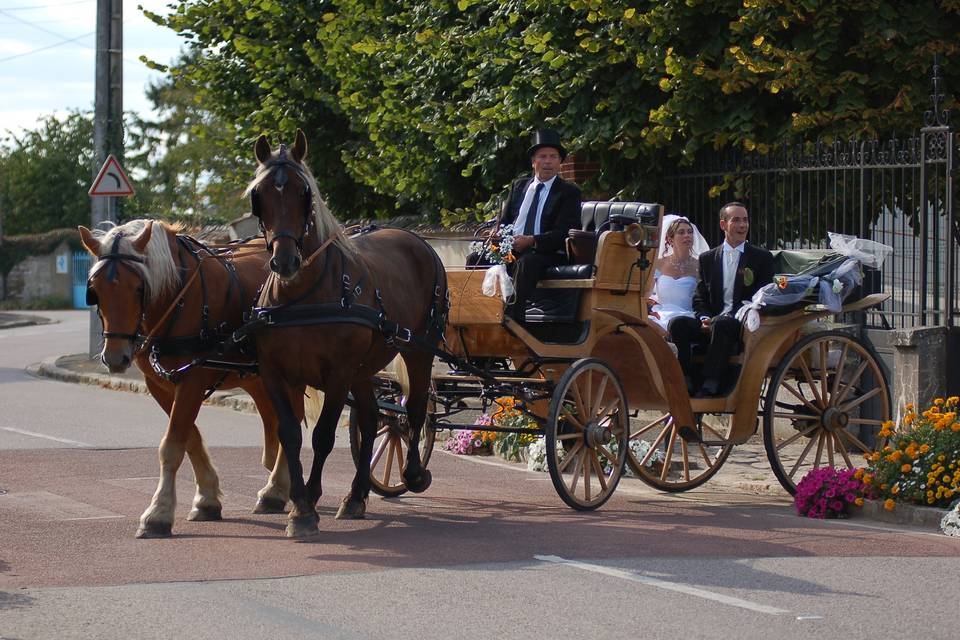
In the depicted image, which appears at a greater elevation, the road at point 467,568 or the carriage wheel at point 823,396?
the carriage wheel at point 823,396

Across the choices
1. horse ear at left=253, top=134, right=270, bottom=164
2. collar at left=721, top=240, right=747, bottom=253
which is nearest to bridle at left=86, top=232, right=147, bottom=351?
horse ear at left=253, top=134, right=270, bottom=164

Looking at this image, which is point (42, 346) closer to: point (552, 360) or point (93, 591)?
point (552, 360)

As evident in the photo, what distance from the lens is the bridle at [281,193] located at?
8.09 meters

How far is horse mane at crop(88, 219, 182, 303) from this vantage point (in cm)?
841

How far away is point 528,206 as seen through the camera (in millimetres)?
10031

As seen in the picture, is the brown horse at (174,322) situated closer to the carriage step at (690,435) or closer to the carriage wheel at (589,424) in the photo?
the carriage wheel at (589,424)

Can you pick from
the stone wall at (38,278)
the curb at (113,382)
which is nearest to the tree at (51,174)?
the stone wall at (38,278)

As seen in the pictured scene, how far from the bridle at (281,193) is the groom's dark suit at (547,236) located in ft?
6.21

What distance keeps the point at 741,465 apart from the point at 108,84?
1474cm

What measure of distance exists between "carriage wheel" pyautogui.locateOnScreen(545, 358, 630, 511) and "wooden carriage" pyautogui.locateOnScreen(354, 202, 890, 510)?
0.4 inches

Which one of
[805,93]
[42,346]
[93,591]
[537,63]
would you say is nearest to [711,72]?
[805,93]

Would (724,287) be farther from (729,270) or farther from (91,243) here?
(91,243)

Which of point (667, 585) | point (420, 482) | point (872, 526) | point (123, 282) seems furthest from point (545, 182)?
point (667, 585)

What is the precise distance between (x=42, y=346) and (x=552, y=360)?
22.3 m
